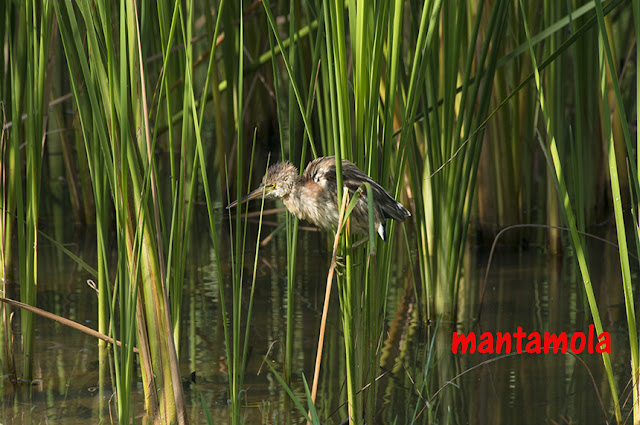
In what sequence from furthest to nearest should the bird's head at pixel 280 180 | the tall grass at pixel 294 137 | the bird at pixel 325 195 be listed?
the bird's head at pixel 280 180
the bird at pixel 325 195
the tall grass at pixel 294 137

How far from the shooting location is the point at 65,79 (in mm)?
5051

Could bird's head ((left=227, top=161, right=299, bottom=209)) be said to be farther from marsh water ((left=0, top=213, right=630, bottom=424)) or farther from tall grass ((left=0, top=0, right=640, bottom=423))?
marsh water ((left=0, top=213, right=630, bottom=424))

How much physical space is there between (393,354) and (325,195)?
31.5 inches

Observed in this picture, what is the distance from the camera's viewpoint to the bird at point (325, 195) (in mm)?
1852

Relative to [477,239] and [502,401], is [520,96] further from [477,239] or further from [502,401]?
[502,401]

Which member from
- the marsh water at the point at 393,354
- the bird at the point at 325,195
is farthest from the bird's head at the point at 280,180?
the marsh water at the point at 393,354

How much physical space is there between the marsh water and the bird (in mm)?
357

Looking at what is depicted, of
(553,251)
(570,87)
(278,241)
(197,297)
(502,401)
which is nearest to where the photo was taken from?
(502,401)

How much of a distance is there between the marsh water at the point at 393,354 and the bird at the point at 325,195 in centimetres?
36

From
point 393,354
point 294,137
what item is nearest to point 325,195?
point 294,137

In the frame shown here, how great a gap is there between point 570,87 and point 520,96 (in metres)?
3.30

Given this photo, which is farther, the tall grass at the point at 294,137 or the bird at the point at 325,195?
the bird at the point at 325,195

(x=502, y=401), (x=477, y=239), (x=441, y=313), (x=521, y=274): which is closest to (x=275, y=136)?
(x=477, y=239)

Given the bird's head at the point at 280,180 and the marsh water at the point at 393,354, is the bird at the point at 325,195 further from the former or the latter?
the marsh water at the point at 393,354
